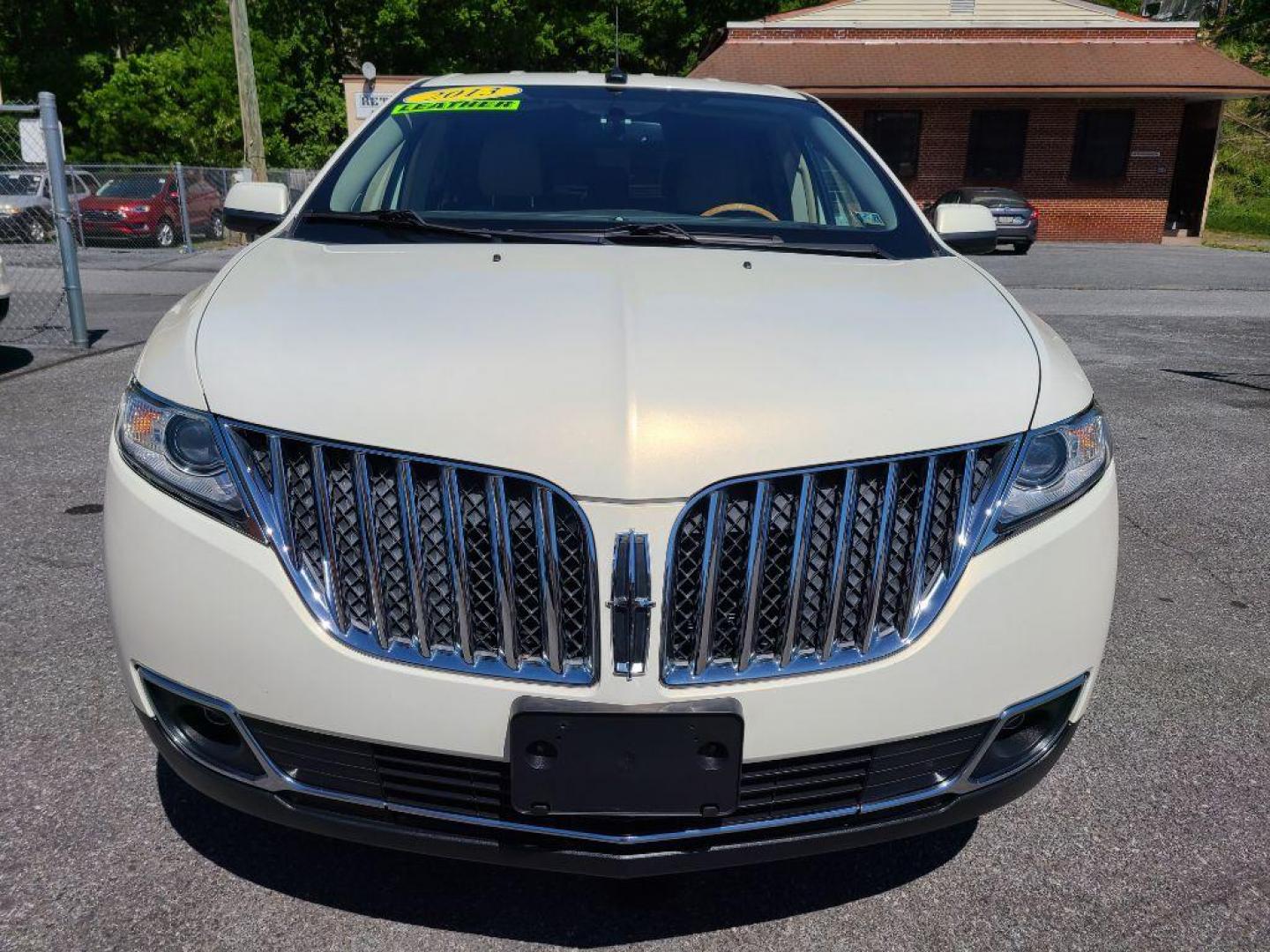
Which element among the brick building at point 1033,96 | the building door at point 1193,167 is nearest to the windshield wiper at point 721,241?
the brick building at point 1033,96

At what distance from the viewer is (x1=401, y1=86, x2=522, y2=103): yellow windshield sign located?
340 centimetres

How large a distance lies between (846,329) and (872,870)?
1.16 m

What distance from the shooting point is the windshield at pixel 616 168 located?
112 inches

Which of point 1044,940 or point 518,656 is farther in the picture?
point 1044,940

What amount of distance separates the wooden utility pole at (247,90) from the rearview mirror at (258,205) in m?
17.1

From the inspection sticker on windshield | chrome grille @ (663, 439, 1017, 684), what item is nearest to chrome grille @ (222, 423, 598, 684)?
chrome grille @ (663, 439, 1017, 684)

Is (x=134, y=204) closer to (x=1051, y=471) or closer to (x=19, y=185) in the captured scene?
(x=19, y=185)

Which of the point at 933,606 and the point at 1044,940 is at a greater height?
the point at 933,606

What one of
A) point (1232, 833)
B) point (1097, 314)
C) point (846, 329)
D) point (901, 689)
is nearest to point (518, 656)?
point (901, 689)

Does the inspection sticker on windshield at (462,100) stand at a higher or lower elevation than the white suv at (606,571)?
higher

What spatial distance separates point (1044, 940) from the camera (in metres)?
2.06

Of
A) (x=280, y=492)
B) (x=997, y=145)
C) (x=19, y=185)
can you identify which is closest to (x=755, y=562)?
(x=280, y=492)

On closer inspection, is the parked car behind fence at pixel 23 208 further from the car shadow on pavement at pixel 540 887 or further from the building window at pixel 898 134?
the building window at pixel 898 134

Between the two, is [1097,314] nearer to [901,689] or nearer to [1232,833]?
[1232,833]
